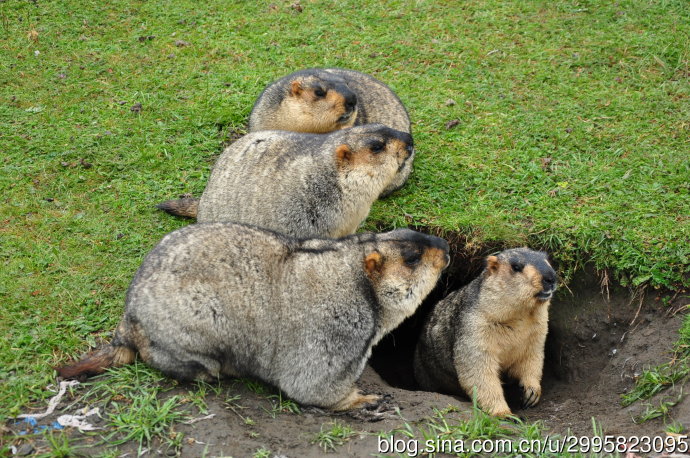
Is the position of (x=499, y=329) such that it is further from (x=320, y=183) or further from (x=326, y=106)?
(x=326, y=106)

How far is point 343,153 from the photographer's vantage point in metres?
6.59

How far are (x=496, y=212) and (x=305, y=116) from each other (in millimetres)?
2393

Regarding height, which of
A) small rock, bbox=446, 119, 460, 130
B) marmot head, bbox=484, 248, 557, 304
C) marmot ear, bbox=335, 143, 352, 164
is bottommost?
marmot head, bbox=484, 248, 557, 304

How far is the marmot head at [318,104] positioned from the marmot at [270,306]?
8.13ft

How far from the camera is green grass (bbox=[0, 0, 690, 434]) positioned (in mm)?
6715

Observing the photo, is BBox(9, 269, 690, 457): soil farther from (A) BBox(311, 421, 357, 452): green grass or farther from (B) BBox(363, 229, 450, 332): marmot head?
(B) BBox(363, 229, 450, 332): marmot head

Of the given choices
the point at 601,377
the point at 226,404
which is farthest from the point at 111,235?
the point at 601,377

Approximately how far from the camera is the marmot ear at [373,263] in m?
5.55

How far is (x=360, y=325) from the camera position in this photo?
554 centimetres

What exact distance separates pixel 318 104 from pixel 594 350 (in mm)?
3911

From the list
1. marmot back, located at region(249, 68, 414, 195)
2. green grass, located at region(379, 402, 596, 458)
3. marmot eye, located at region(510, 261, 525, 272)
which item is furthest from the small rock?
green grass, located at region(379, 402, 596, 458)

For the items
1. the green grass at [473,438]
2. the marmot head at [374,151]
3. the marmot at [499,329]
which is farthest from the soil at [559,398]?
the marmot head at [374,151]

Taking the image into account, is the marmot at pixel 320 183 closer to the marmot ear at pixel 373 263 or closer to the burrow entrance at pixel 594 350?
the marmot ear at pixel 373 263

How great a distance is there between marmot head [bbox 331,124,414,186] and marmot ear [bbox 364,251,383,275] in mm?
1291
